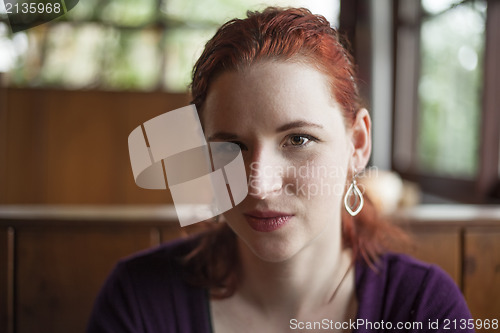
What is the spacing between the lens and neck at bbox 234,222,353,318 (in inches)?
21.3

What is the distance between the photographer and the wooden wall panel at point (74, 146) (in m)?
0.51

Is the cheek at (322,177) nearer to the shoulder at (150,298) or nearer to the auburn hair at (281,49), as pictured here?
the auburn hair at (281,49)

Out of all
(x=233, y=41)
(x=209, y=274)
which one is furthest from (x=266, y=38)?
(x=209, y=274)

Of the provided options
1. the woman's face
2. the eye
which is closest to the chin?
the woman's face

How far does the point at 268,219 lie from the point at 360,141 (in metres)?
0.13

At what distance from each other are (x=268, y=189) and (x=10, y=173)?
34 cm

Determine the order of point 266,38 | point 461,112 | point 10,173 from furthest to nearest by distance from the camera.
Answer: point 461,112, point 10,173, point 266,38

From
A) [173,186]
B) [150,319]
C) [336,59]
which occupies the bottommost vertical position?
[150,319]

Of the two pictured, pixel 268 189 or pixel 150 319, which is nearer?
pixel 268 189

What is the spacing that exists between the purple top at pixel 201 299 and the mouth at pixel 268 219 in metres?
0.16

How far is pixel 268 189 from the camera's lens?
46 centimetres

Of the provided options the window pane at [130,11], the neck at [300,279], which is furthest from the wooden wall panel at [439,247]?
the window pane at [130,11]

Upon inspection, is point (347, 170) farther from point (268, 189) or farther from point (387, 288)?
point (387, 288)

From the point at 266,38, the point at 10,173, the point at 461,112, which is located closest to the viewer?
the point at 266,38
